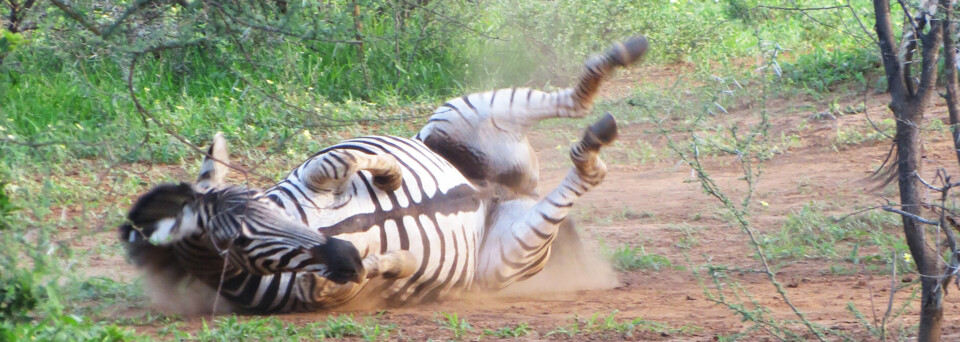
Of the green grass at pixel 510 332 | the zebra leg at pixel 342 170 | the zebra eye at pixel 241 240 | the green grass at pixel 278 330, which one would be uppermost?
the zebra leg at pixel 342 170

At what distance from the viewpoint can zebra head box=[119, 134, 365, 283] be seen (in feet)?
10.8

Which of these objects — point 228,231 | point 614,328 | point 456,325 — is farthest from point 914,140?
point 228,231

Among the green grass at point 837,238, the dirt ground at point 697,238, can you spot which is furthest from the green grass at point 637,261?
the green grass at point 837,238

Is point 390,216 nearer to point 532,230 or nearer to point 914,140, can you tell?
point 532,230

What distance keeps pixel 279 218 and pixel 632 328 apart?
1235 millimetres

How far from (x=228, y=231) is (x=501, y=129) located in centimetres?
155

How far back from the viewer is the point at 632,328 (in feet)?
11.2

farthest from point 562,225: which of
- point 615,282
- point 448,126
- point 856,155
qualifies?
point 856,155

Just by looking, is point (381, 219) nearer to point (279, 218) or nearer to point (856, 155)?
point (279, 218)

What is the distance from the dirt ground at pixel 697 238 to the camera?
3.63 m

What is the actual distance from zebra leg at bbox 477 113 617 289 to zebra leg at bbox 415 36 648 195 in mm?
324

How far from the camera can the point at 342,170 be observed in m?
3.67

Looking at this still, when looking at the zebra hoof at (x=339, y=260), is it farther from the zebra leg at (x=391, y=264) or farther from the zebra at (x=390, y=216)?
the zebra leg at (x=391, y=264)

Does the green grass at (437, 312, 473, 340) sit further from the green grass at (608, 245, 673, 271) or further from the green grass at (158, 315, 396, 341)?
the green grass at (608, 245, 673, 271)
